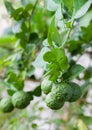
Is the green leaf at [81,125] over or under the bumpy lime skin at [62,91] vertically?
under

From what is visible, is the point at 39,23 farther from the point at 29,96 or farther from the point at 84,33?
the point at 29,96

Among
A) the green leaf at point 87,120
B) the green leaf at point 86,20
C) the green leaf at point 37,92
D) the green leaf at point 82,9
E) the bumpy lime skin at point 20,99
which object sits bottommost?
the green leaf at point 87,120

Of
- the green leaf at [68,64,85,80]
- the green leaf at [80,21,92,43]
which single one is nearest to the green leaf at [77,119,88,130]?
the green leaf at [80,21,92,43]

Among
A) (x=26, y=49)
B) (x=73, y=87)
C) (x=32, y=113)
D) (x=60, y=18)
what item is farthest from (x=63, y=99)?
(x=32, y=113)

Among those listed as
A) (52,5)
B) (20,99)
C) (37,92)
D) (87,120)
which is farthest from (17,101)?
(87,120)

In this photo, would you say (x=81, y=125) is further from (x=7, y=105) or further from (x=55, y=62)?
(x=55, y=62)

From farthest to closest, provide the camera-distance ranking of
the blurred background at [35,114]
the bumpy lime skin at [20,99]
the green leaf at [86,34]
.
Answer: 1. the blurred background at [35,114]
2. the green leaf at [86,34]
3. the bumpy lime skin at [20,99]

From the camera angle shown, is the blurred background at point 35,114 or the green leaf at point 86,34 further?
the blurred background at point 35,114

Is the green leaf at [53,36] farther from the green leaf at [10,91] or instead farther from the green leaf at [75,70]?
the green leaf at [10,91]

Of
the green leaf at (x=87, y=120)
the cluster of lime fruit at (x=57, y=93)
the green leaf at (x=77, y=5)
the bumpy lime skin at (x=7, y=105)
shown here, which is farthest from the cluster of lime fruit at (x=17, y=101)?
the green leaf at (x=87, y=120)
